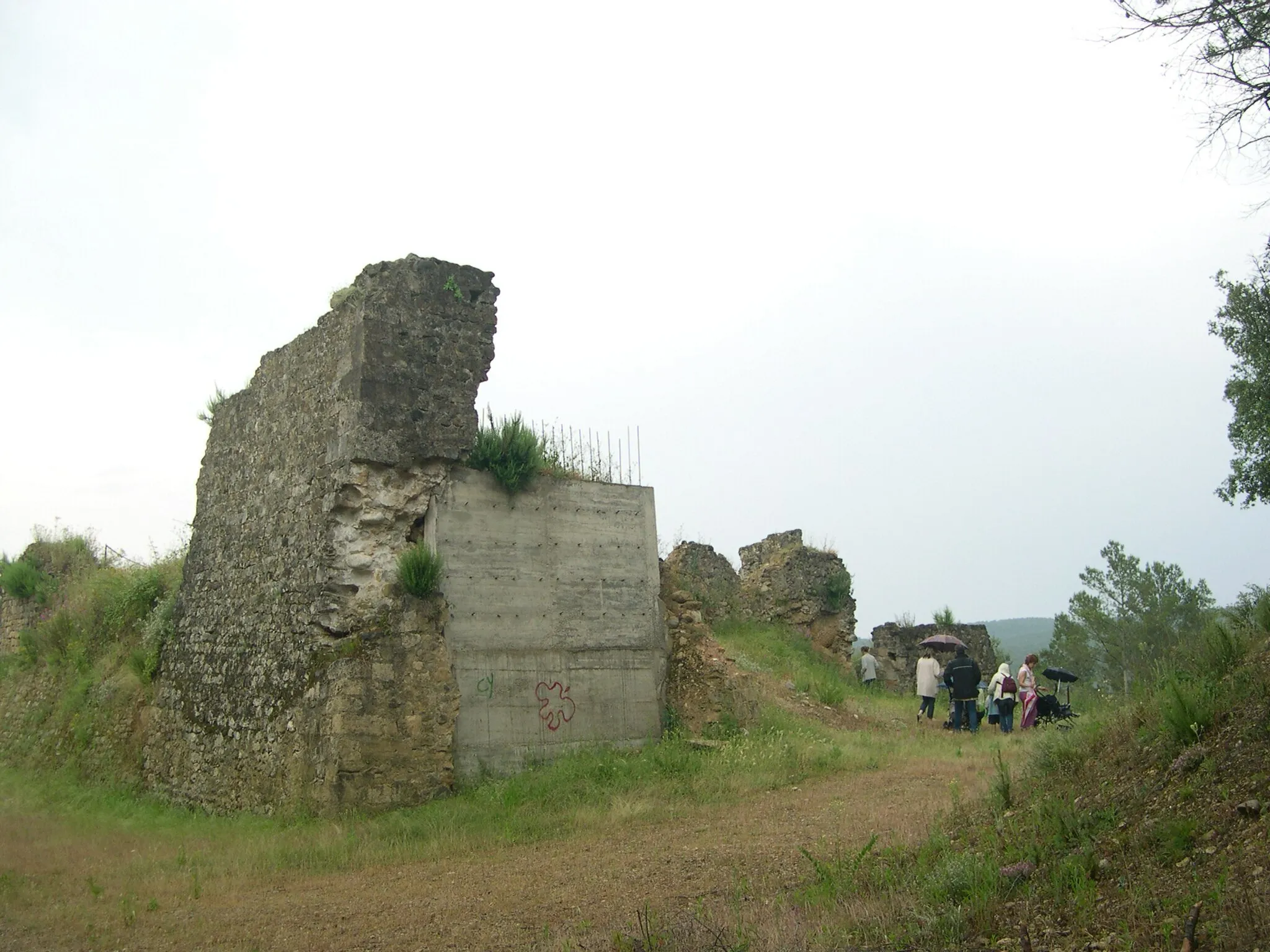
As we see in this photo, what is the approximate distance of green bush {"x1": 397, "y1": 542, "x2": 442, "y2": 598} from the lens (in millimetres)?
10789

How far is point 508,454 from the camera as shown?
38.7 ft

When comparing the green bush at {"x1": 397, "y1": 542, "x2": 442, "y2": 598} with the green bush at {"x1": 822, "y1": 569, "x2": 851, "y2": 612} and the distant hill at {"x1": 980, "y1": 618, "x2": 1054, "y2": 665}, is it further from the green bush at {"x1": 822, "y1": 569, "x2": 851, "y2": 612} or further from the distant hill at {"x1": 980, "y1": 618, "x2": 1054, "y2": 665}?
the distant hill at {"x1": 980, "y1": 618, "x2": 1054, "y2": 665}

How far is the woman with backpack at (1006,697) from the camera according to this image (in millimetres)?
15453

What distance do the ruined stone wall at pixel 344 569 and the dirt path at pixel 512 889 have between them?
2041mm

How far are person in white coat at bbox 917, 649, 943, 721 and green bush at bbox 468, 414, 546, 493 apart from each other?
336 inches

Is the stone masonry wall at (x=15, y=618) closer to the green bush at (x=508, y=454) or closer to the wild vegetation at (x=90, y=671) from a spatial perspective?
the wild vegetation at (x=90, y=671)

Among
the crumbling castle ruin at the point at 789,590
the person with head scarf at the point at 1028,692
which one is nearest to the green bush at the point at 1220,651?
the person with head scarf at the point at 1028,692

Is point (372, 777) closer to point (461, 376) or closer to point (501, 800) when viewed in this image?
point (501, 800)

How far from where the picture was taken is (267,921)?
682cm

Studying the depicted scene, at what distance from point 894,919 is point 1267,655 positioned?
3.18 meters

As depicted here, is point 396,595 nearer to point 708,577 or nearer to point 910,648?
point 708,577

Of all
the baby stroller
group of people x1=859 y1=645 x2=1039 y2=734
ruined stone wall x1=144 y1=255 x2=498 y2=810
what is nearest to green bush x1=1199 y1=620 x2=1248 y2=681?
ruined stone wall x1=144 y1=255 x2=498 y2=810

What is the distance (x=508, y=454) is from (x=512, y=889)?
18.6 feet

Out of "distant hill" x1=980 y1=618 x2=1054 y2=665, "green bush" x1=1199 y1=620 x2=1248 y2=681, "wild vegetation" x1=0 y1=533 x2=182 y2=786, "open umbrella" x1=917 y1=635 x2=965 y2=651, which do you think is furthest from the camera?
"distant hill" x1=980 y1=618 x2=1054 y2=665
